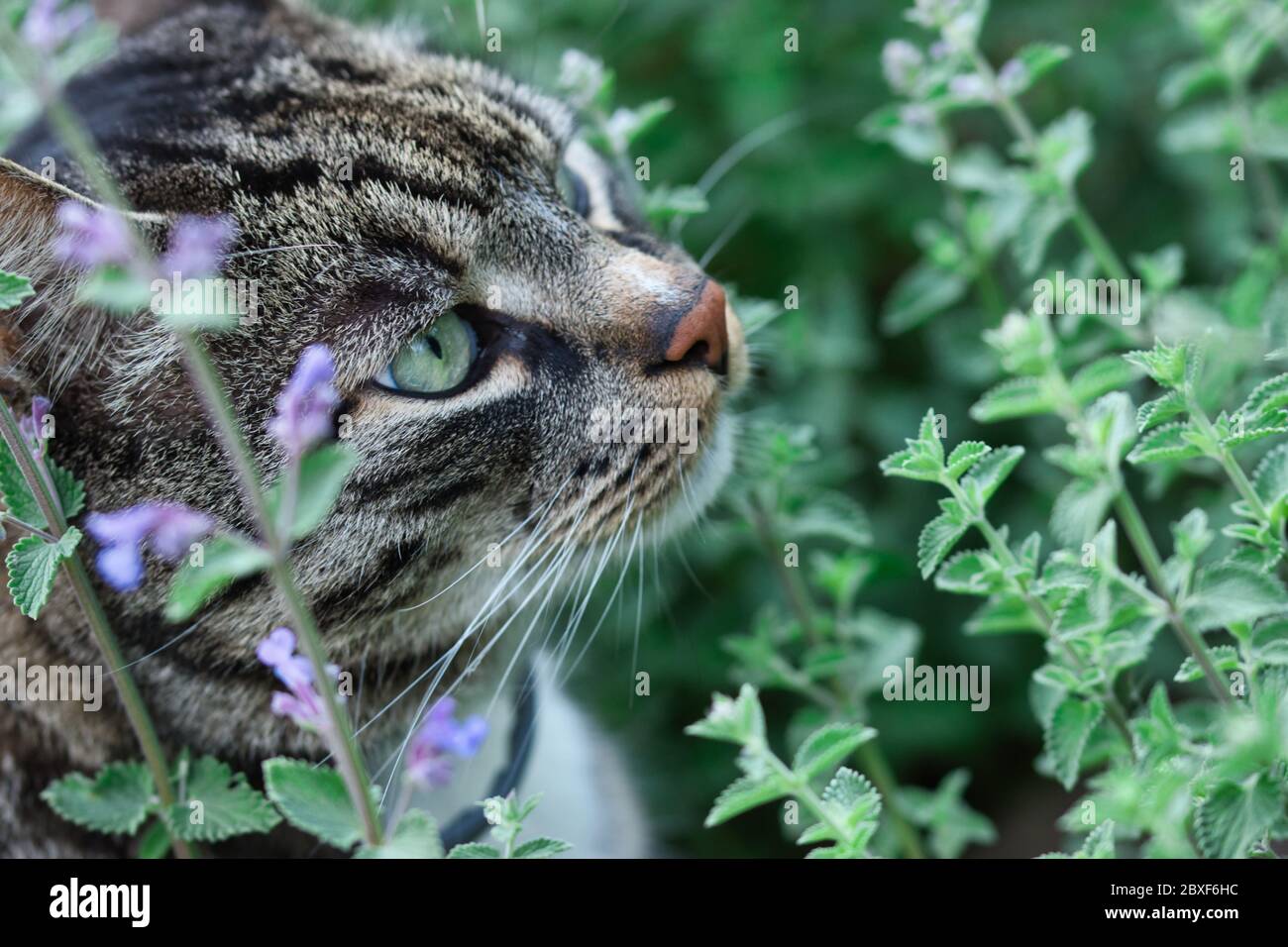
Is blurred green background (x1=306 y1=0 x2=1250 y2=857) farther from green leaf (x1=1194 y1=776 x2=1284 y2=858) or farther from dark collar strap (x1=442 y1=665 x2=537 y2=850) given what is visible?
green leaf (x1=1194 y1=776 x2=1284 y2=858)

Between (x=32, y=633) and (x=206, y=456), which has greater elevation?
(x=206, y=456)

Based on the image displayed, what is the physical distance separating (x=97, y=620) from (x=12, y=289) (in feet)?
1.09

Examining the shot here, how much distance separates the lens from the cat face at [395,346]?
1237mm

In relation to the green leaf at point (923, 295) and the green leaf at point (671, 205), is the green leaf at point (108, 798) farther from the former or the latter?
the green leaf at point (923, 295)

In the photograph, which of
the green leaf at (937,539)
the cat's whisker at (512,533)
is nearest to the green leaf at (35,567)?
the cat's whisker at (512,533)

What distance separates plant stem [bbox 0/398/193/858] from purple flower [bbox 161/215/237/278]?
0.20 m

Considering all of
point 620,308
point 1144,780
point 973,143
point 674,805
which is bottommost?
point 674,805

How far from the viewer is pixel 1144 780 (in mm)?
1070

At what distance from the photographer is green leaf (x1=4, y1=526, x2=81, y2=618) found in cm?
106

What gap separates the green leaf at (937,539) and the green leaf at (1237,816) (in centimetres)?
32
